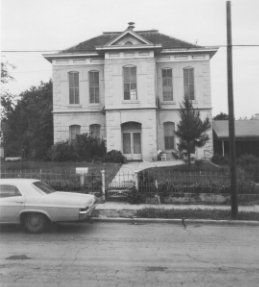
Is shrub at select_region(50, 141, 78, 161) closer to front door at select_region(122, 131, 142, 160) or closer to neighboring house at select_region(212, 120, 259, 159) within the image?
front door at select_region(122, 131, 142, 160)

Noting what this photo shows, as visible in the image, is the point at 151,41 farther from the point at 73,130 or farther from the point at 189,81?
the point at 73,130

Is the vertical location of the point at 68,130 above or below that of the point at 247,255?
above

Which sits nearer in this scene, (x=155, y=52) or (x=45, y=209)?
(x=45, y=209)

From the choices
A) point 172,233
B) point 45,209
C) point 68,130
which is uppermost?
point 68,130

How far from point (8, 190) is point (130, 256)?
4107 millimetres

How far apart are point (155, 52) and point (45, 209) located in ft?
74.4

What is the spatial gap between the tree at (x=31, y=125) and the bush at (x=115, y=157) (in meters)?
5.22

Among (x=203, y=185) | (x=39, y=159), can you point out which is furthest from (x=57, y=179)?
(x=39, y=159)

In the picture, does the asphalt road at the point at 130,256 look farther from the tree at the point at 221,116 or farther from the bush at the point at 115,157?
the tree at the point at 221,116

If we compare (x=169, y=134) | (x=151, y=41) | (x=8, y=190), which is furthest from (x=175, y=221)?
(x=151, y=41)

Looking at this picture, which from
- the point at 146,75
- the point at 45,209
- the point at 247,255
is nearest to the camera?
the point at 247,255

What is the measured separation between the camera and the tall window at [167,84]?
32.3 metres

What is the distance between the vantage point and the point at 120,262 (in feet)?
25.7

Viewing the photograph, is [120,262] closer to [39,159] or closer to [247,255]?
[247,255]
